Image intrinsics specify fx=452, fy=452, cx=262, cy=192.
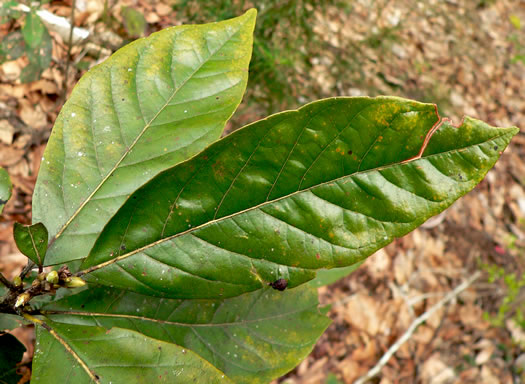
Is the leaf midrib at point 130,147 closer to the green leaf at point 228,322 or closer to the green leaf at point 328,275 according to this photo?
the green leaf at point 228,322

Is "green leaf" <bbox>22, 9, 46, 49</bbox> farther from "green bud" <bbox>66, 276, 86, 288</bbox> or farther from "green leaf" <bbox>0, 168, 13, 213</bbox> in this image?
"green bud" <bbox>66, 276, 86, 288</bbox>

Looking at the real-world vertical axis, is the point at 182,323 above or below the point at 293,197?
below

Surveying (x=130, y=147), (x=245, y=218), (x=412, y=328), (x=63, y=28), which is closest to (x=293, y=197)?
(x=245, y=218)

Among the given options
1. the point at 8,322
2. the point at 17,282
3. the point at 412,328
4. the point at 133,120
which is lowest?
the point at 412,328

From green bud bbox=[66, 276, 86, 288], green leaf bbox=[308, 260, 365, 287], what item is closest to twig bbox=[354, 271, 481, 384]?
green leaf bbox=[308, 260, 365, 287]

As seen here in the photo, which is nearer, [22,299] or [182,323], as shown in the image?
[22,299]

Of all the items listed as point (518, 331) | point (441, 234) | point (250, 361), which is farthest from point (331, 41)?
point (250, 361)

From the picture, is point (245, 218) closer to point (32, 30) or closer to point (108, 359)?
point (108, 359)
